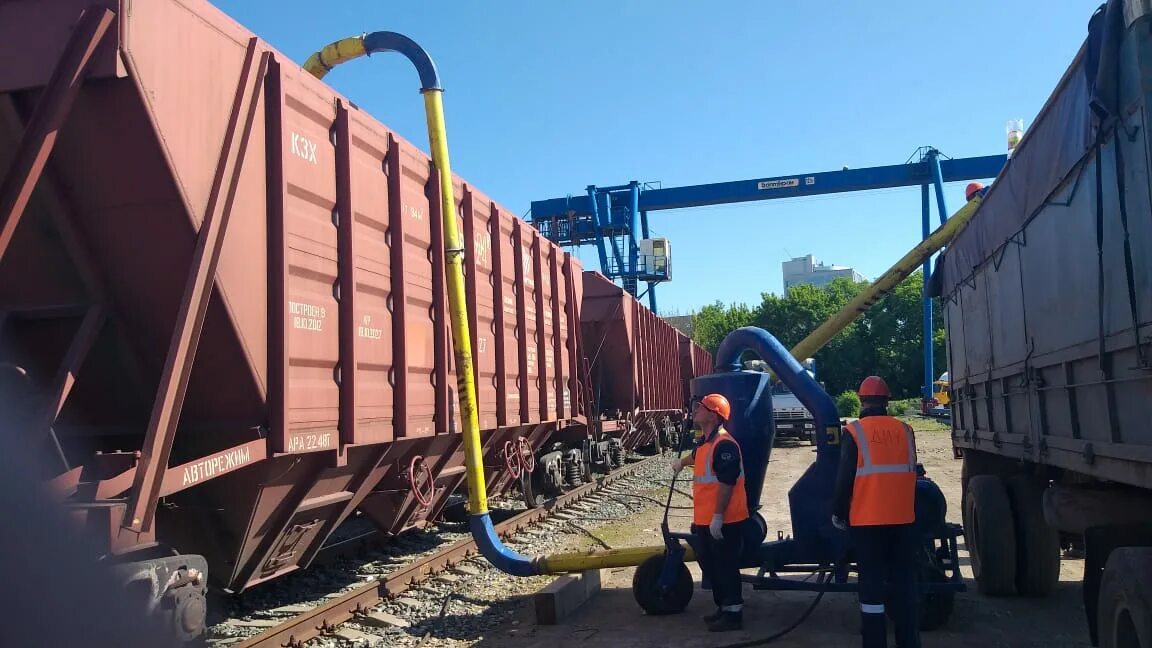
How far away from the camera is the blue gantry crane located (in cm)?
2911

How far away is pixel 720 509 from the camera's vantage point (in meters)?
5.43

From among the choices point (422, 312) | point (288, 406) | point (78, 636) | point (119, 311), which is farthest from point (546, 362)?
point (78, 636)

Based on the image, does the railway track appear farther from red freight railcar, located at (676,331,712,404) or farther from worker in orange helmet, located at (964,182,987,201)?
red freight railcar, located at (676,331,712,404)

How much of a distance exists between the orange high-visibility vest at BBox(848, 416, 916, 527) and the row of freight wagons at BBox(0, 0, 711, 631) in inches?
125

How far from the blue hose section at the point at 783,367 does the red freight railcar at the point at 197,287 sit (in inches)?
100

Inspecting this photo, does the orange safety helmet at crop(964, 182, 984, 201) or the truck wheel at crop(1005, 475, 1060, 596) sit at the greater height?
the orange safety helmet at crop(964, 182, 984, 201)

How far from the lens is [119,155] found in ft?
13.0

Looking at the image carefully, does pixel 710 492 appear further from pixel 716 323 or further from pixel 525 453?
pixel 716 323

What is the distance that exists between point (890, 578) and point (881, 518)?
1.41 ft

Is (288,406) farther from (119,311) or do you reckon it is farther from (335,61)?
(335,61)

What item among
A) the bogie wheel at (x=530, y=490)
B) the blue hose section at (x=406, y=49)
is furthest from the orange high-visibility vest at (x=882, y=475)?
the bogie wheel at (x=530, y=490)

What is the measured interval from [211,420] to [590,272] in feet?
34.5

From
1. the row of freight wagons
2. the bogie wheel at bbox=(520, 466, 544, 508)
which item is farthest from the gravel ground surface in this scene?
the bogie wheel at bbox=(520, 466, 544, 508)

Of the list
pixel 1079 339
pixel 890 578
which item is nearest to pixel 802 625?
pixel 890 578
